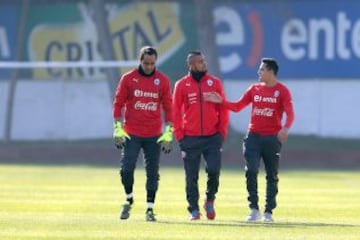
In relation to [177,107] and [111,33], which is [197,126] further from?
[111,33]

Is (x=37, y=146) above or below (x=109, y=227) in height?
below

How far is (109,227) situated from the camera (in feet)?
54.8

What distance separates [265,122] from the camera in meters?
18.6

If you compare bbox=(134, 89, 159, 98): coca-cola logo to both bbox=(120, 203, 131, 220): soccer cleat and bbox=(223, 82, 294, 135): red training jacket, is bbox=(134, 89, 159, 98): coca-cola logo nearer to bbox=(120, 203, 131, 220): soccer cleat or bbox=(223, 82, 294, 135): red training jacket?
bbox=(223, 82, 294, 135): red training jacket

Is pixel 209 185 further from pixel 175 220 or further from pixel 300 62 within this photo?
pixel 300 62

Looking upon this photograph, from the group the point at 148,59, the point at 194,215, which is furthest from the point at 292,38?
the point at 148,59

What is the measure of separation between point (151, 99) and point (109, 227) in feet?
7.51

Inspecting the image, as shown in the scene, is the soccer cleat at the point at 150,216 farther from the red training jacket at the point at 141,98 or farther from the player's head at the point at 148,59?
the player's head at the point at 148,59

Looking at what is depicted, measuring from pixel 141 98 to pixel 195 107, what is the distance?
72 cm

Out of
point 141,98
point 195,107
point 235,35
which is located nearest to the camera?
point 141,98

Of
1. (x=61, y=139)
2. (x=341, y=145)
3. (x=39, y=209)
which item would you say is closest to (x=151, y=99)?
(x=39, y=209)

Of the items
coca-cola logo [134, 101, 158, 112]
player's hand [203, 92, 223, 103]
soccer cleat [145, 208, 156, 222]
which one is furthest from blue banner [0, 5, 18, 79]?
soccer cleat [145, 208, 156, 222]

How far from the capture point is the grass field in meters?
16.1

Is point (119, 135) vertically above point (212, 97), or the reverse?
point (212, 97)
